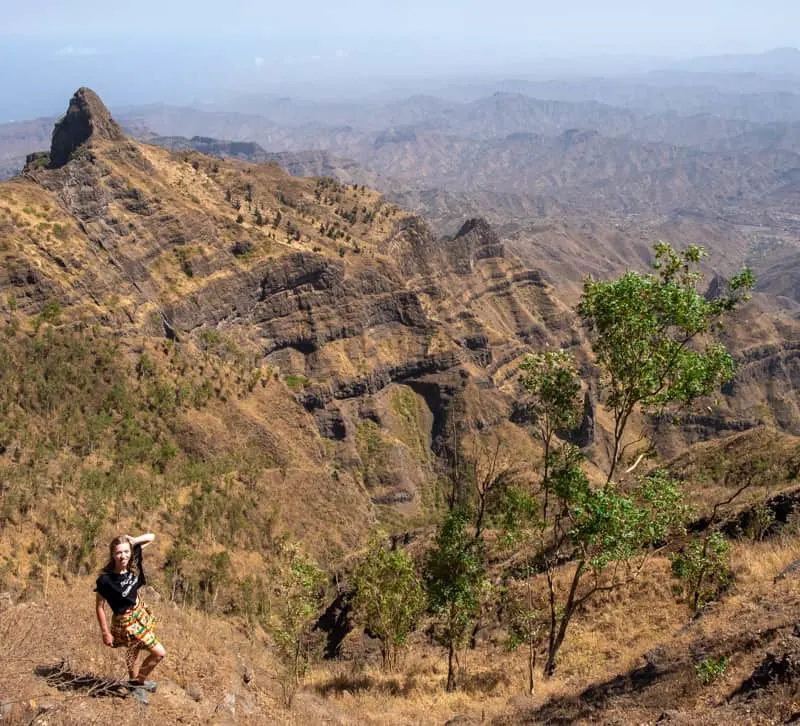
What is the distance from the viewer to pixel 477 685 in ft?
76.9

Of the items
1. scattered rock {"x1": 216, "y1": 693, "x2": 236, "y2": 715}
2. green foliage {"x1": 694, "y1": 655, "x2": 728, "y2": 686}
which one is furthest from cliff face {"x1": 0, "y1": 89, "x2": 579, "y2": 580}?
green foliage {"x1": 694, "y1": 655, "x2": 728, "y2": 686}

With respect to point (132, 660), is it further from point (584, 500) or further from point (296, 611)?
point (296, 611)

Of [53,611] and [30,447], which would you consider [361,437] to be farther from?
[53,611]

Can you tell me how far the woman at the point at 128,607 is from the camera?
11.5 m

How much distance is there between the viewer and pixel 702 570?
2030 centimetres

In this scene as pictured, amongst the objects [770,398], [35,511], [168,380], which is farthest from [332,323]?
[770,398]

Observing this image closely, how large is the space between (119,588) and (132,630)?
1.01m

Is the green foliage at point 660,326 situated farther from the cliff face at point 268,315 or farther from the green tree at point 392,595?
the cliff face at point 268,315

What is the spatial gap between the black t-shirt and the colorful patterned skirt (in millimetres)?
174

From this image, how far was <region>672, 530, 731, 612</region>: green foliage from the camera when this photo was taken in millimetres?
18953

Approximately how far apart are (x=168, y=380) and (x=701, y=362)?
5735cm

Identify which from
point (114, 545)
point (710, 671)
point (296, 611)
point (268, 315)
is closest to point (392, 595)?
point (296, 611)

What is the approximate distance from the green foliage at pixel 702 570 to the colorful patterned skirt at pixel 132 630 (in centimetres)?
1466

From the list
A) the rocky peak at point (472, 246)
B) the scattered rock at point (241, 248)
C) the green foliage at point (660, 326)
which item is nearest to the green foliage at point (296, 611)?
the green foliage at point (660, 326)
